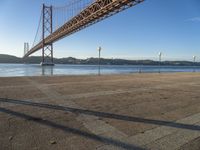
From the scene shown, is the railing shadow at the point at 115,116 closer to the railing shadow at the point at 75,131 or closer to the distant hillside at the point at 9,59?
the railing shadow at the point at 75,131

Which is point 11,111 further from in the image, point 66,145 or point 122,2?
point 122,2

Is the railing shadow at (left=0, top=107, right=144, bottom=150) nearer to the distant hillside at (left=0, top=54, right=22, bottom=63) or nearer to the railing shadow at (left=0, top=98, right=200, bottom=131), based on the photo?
the railing shadow at (left=0, top=98, right=200, bottom=131)

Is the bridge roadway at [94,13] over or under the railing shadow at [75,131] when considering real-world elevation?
over

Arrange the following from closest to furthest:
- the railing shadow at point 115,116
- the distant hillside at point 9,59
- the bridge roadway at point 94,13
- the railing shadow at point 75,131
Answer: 1. the railing shadow at point 75,131
2. the railing shadow at point 115,116
3. the bridge roadway at point 94,13
4. the distant hillside at point 9,59

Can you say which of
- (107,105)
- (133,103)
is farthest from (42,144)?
(133,103)

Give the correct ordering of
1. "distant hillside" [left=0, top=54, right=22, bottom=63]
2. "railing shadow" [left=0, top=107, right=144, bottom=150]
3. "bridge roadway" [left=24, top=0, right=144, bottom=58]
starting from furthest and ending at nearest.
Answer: "distant hillside" [left=0, top=54, right=22, bottom=63]
"bridge roadway" [left=24, top=0, right=144, bottom=58]
"railing shadow" [left=0, top=107, right=144, bottom=150]

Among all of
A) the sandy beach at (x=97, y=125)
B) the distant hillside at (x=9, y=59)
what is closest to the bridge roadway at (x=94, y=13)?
the sandy beach at (x=97, y=125)

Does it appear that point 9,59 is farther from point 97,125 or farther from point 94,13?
point 97,125

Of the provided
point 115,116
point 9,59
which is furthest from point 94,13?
point 9,59

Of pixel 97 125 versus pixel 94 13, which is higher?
pixel 94 13

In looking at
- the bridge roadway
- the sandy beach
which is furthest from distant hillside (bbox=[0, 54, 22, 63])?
the sandy beach

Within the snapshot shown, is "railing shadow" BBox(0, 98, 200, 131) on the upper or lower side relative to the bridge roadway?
lower

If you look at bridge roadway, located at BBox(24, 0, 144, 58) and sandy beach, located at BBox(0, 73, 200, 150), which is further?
bridge roadway, located at BBox(24, 0, 144, 58)

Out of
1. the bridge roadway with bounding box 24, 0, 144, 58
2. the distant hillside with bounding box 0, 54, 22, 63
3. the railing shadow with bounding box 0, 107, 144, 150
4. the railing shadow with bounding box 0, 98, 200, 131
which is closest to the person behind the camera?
the railing shadow with bounding box 0, 107, 144, 150
